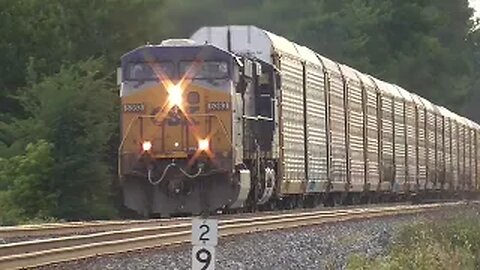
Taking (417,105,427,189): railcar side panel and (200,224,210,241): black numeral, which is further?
(417,105,427,189): railcar side panel

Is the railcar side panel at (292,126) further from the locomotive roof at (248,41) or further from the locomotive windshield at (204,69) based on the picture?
the locomotive windshield at (204,69)

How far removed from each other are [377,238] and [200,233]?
8736mm

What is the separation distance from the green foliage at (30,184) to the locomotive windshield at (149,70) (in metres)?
2.05

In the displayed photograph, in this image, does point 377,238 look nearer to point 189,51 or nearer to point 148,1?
point 189,51

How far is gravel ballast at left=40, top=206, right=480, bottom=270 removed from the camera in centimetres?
1213

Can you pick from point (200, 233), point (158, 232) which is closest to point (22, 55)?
point (158, 232)

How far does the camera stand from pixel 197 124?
766 inches

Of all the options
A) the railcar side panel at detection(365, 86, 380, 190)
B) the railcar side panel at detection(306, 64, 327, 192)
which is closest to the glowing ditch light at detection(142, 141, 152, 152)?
the railcar side panel at detection(306, 64, 327, 192)

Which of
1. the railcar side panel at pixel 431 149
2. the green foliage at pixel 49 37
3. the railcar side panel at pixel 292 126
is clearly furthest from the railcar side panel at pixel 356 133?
the railcar side panel at pixel 431 149

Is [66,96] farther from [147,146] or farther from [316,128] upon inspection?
[316,128]

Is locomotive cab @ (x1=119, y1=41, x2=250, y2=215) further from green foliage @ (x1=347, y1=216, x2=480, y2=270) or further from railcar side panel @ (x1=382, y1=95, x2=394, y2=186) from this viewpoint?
railcar side panel @ (x1=382, y1=95, x2=394, y2=186)

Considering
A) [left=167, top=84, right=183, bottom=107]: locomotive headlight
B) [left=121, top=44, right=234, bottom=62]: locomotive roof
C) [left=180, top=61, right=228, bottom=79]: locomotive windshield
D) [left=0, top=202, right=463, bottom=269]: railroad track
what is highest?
[left=121, top=44, right=234, bottom=62]: locomotive roof

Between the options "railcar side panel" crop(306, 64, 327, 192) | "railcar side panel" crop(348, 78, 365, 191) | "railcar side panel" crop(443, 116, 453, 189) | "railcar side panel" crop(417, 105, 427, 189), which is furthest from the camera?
"railcar side panel" crop(443, 116, 453, 189)

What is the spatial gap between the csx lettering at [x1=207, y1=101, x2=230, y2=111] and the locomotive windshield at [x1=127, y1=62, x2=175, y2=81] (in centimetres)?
86
